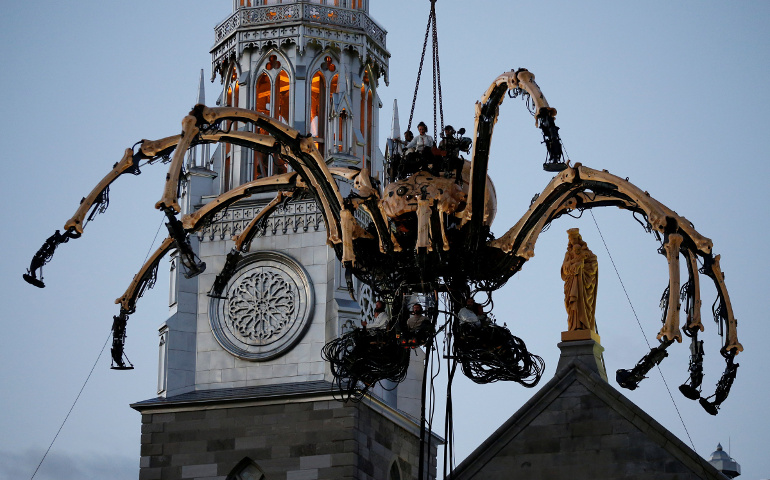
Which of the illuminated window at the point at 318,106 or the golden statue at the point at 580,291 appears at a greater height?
the illuminated window at the point at 318,106

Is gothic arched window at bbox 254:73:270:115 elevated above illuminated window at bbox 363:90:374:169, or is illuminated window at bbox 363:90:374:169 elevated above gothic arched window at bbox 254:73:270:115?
gothic arched window at bbox 254:73:270:115

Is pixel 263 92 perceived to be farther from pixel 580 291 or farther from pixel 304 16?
pixel 580 291

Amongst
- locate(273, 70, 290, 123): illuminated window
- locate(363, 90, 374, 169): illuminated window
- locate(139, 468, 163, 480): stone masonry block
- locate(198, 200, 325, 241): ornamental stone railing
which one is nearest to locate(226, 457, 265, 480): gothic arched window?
locate(139, 468, 163, 480): stone masonry block

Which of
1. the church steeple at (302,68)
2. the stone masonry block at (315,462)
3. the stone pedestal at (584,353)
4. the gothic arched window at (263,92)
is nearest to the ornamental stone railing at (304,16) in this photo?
the church steeple at (302,68)

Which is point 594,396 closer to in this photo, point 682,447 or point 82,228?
point 682,447

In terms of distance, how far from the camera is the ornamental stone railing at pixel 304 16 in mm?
37438

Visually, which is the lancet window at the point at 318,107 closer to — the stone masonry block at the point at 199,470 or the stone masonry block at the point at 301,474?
the stone masonry block at the point at 301,474

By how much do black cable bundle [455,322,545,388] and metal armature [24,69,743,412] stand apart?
2 centimetres

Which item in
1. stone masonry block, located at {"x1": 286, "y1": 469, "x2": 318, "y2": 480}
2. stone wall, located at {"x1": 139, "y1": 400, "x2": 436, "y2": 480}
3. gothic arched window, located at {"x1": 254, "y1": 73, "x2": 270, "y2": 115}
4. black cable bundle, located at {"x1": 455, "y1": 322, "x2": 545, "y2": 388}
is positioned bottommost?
black cable bundle, located at {"x1": 455, "y1": 322, "x2": 545, "y2": 388}

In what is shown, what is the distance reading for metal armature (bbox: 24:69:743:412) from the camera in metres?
16.1

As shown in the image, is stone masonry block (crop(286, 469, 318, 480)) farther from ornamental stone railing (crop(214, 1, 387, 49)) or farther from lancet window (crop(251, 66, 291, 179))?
ornamental stone railing (crop(214, 1, 387, 49))

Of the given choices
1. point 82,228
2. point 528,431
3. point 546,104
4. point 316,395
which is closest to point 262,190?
point 82,228

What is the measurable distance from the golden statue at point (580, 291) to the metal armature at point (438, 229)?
23.8ft

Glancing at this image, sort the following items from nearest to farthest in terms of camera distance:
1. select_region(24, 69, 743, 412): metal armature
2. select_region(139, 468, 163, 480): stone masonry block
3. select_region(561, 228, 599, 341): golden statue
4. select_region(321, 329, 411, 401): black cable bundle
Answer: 1. select_region(24, 69, 743, 412): metal armature
2. select_region(321, 329, 411, 401): black cable bundle
3. select_region(561, 228, 599, 341): golden statue
4. select_region(139, 468, 163, 480): stone masonry block
